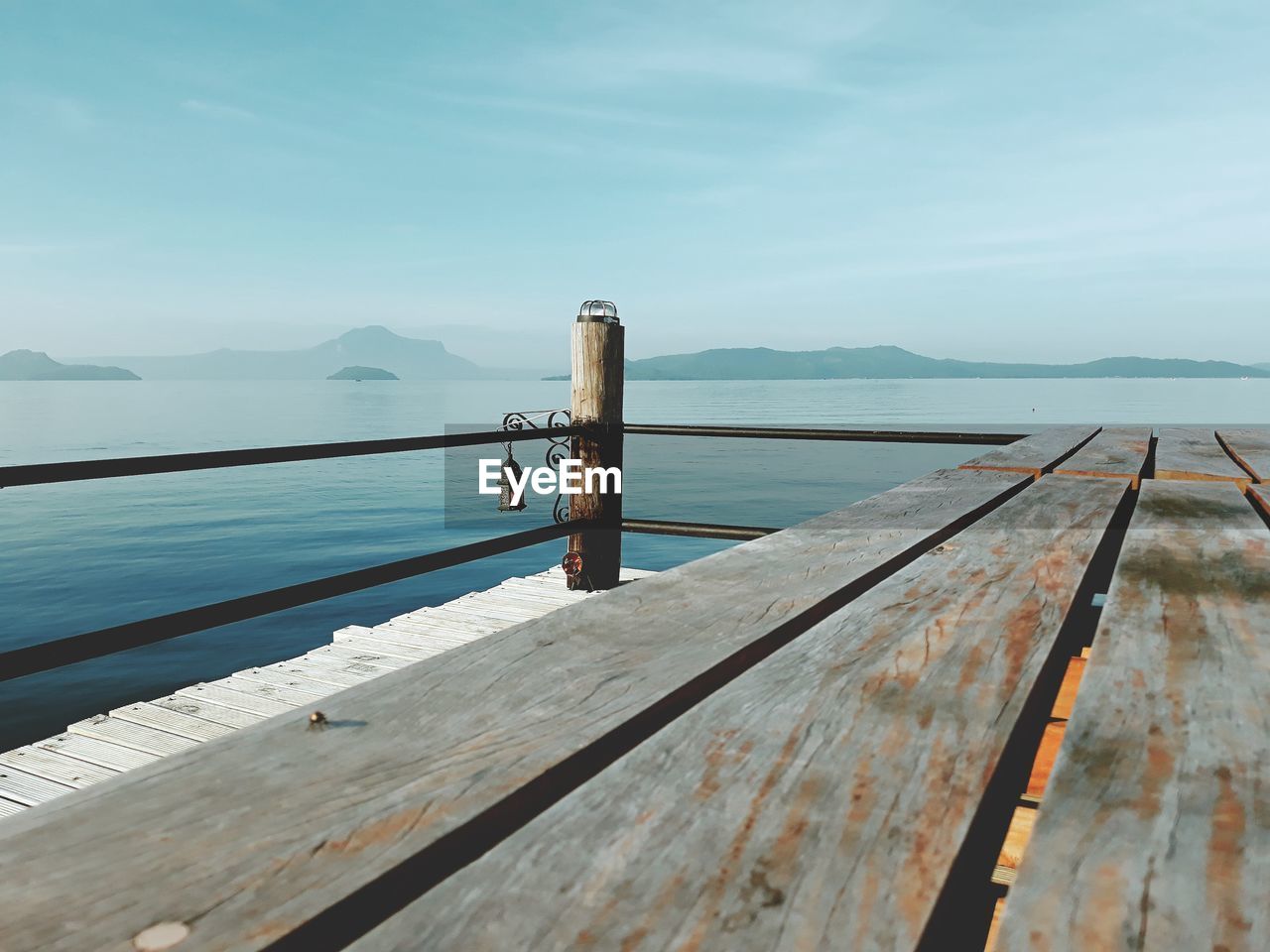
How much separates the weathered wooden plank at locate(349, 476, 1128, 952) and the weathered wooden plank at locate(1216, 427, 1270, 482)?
2627 millimetres

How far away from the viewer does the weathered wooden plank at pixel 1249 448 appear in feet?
10.6

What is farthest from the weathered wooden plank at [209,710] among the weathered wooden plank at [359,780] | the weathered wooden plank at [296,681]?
the weathered wooden plank at [359,780]

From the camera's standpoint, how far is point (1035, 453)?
3.92 metres

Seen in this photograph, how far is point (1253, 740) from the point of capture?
0.86 metres

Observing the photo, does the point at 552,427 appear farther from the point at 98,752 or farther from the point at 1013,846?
the point at 1013,846

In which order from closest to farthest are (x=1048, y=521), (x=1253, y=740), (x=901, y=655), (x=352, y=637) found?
(x=1253, y=740) → (x=901, y=655) → (x=1048, y=521) → (x=352, y=637)

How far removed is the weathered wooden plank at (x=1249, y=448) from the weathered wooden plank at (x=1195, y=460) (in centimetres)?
4

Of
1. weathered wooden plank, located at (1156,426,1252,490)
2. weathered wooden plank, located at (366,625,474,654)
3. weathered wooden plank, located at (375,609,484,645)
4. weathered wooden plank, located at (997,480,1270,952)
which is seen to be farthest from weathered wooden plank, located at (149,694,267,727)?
weathered wooden plank, located at (1156,426,1252,490)

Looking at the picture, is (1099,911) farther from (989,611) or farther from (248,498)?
(248,498)

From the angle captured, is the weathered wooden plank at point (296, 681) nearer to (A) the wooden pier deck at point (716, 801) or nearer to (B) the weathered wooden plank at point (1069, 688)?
(B) the weathered wooden plank at point (1069, 688)

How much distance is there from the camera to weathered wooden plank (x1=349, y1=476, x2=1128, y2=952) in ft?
1.88

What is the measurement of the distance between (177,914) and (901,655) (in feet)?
2.74

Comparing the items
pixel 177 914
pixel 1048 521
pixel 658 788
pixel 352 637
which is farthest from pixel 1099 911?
pixel 352 637

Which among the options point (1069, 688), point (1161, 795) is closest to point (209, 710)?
point (1069, 688)
